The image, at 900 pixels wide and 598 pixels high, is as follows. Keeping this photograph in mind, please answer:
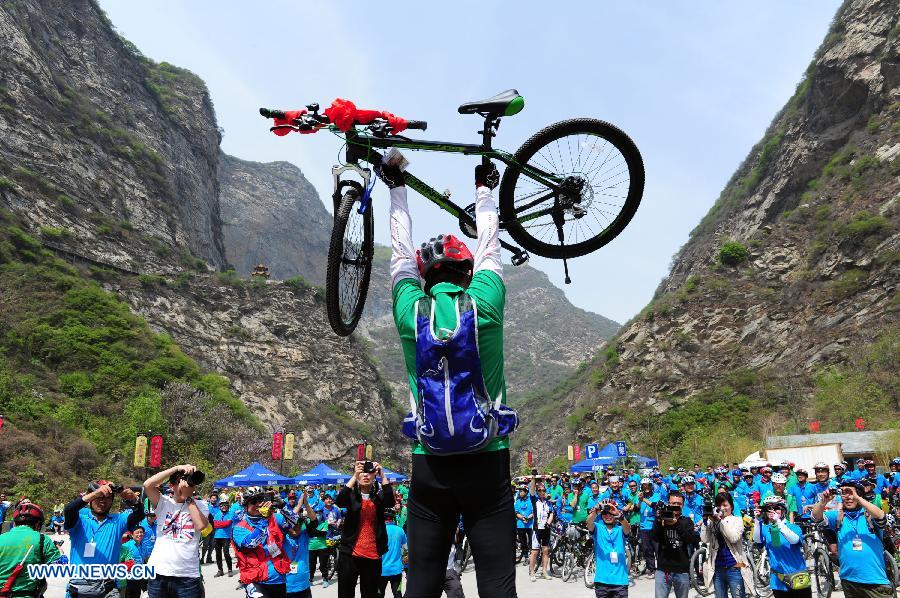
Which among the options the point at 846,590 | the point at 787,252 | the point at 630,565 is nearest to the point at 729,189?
the point at 787,252

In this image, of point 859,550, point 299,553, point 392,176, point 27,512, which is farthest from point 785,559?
point 27,512

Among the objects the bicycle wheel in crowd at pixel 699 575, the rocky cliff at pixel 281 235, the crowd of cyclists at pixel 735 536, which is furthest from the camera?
the rocky cliff at pixel 281 235

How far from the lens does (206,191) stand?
3615 inches

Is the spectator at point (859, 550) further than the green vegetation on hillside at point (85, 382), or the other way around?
the green vegetation on hillside at point (85, 382)

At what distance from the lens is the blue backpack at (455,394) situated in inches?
102

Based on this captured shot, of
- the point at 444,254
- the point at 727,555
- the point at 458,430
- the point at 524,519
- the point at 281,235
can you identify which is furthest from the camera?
the point at 281,235

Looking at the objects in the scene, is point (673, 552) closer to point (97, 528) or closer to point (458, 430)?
point (97, 528)

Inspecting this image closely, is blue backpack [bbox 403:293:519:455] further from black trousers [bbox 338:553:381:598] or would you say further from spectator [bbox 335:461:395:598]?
black trousers [bbox 338:553:381:598]

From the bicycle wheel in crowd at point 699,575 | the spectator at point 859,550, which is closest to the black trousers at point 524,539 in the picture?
the bicycle wheel in crowd at point 699,575

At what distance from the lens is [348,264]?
5.71 meters

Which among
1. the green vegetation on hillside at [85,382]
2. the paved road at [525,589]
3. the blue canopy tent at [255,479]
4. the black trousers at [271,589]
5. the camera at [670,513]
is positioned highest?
the green vegetation on hillside at [85,382]

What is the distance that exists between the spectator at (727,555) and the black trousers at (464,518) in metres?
8.87

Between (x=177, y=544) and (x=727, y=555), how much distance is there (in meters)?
8.05

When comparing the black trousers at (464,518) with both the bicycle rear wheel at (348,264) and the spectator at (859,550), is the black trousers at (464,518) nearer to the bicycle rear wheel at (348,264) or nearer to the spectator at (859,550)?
the bicycle rear wheel at (348,264)
